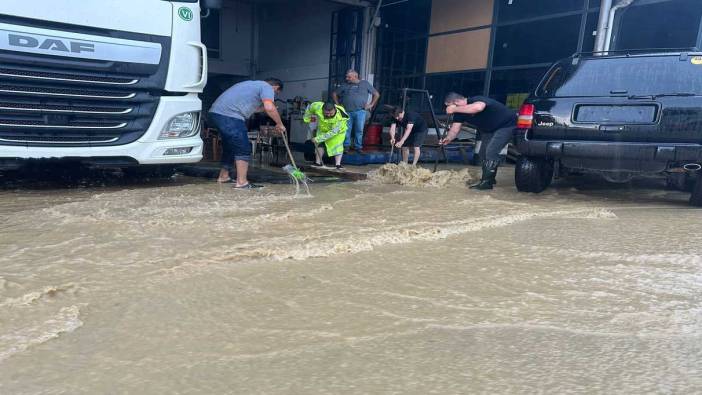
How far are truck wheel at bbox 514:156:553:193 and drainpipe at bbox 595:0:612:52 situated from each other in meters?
4.09

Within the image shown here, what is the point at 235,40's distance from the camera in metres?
15.9

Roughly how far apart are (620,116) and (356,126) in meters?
5.15

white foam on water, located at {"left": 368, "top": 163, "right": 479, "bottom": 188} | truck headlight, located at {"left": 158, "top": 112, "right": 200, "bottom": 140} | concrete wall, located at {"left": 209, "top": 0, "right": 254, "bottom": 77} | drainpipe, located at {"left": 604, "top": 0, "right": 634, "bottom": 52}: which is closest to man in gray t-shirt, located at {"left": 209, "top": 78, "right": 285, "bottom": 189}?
truck headlight, located at {"left": 158, "top": 112, "right": 200, "bottom": 140}

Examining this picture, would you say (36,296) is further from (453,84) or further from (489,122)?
(453,84)

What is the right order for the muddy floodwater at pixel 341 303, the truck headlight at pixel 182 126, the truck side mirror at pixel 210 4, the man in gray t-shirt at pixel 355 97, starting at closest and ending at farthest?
the muddy floodwater at pixel 341 303, the truck headlight at pixel 182 126, the truck side mirror at pixel 210 4, the man in gray t-shirt at pixel 355 97

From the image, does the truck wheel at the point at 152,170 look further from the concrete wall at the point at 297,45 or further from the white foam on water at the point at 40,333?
the concrete wall at the point at 297,45

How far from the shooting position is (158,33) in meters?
4.58

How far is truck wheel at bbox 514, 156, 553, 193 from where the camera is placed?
5.21m

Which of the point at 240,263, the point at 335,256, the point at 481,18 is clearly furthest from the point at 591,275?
the point at 481,18

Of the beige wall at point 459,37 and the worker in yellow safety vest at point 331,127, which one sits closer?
the worker in yellow safety vest at point 331,127

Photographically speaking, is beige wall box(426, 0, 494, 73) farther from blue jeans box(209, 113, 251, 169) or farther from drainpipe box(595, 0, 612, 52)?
blue jeans box(209, 113, 251, 169)

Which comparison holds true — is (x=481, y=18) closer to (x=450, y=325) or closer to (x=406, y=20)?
(x=406, y=20)

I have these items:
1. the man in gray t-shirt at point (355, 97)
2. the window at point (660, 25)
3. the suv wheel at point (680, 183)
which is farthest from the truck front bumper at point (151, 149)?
the window at point (660, 25)

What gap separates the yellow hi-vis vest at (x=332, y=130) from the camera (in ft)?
23.8
